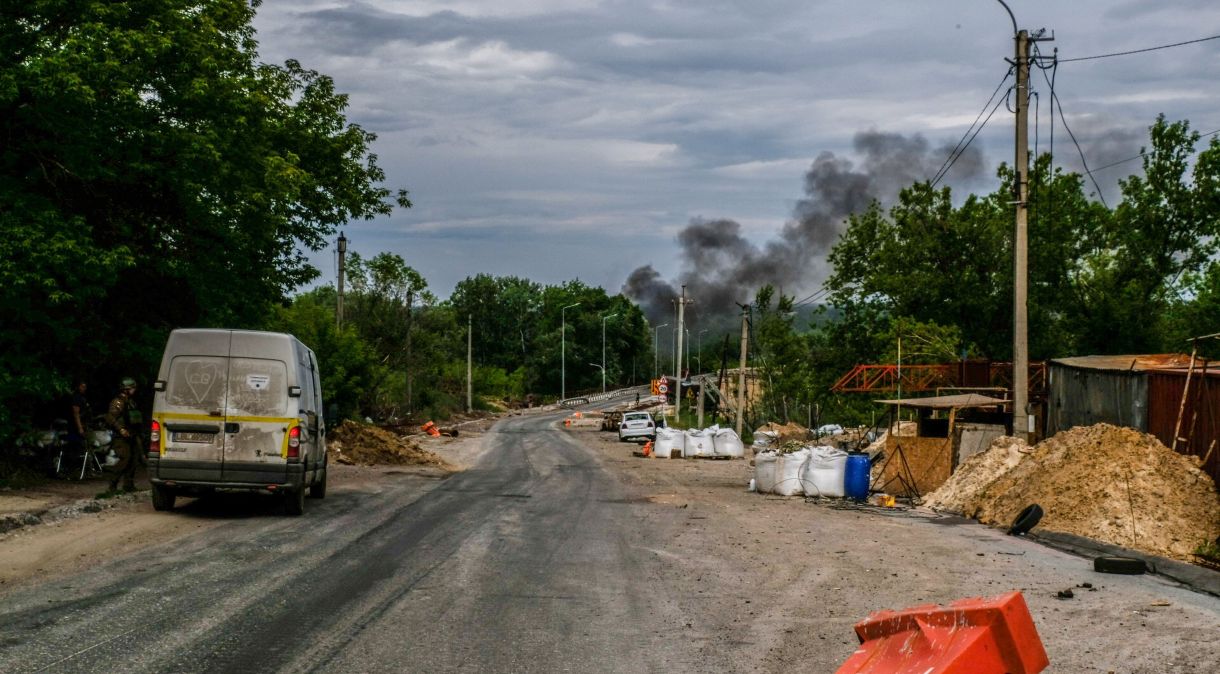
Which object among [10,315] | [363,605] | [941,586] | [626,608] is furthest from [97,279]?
[941,586]

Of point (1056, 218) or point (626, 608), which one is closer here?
point (626, 608)

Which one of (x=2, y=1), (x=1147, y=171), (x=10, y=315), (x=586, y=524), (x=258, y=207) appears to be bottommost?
(x=586, y=524)

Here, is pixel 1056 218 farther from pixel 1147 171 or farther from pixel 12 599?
pixel 12 599

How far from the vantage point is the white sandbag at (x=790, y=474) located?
74.0ft

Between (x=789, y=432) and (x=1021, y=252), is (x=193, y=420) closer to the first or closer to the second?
(x=1021, y=252)

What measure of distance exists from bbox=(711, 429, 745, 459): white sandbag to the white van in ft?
91.5

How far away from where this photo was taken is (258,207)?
19.9m

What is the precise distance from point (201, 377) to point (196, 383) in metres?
0.10

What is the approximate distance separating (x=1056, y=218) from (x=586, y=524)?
3930cm

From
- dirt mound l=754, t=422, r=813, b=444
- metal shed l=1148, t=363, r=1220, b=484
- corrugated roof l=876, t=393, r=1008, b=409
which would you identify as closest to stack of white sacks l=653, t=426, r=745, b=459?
dirt mound l=754, t=422, r=813, b=444

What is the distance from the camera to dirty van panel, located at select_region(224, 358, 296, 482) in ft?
47.5

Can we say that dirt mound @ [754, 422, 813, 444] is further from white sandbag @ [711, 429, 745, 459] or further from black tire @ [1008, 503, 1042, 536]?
black tire @ [1008, 503, 1042, 536]

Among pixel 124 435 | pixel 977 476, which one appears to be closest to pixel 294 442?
pixel 124 435

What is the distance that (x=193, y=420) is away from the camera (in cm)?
1441
